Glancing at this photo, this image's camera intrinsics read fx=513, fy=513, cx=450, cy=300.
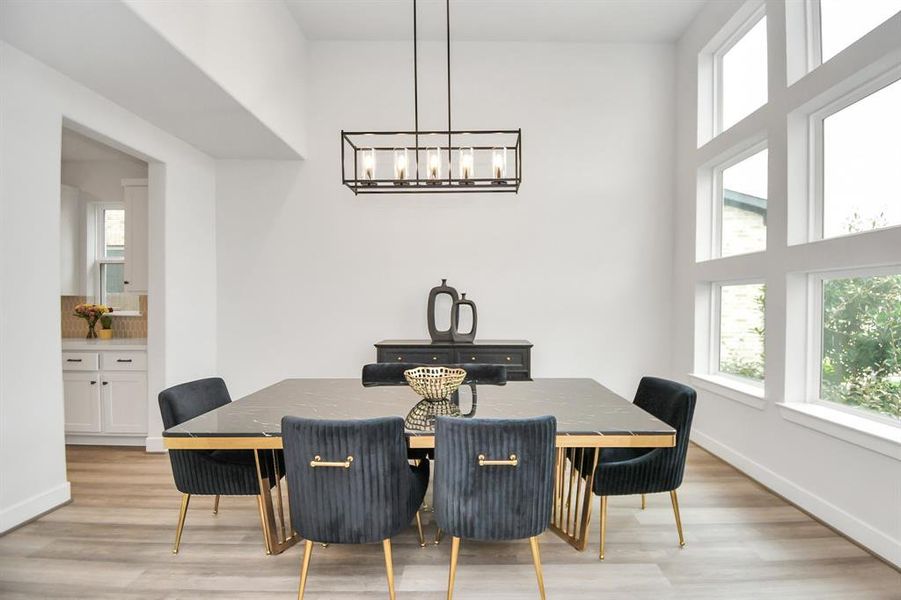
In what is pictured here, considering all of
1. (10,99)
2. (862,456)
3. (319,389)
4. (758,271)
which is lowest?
(862,456)

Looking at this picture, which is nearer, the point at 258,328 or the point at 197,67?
the point at 197,67

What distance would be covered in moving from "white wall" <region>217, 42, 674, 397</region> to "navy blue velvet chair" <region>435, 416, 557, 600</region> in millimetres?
2938

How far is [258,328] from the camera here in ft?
15.8

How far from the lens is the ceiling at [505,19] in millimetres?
4160

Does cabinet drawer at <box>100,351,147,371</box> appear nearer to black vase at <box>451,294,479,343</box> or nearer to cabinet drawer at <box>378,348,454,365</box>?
cabinet drawer at <box>378,348,454,365</box>

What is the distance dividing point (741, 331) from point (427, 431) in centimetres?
304

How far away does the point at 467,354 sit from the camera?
14.1 feet

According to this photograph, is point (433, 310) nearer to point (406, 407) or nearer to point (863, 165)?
point (406, 407)

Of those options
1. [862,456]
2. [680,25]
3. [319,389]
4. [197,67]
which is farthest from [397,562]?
[680,25]

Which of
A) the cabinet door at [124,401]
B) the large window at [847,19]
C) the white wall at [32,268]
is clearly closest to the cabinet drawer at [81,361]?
the cabinet door at [124,401]

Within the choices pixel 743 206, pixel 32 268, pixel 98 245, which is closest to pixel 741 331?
pixel 743 206

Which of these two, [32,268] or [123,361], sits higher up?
[32,268]

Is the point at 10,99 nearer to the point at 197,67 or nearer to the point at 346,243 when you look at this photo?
the point at 197,67

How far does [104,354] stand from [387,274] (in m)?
2.39
